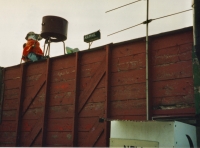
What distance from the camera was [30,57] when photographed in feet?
28.1

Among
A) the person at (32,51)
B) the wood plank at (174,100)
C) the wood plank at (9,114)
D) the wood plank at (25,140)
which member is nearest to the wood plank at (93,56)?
the wood plank at (174,100)

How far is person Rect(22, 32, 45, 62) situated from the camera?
28.2 ft

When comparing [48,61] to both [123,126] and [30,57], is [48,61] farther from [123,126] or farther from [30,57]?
[123,126]

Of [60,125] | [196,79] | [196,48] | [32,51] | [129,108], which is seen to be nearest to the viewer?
[196,48]

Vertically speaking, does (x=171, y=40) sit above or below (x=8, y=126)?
above

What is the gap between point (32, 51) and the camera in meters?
8.72

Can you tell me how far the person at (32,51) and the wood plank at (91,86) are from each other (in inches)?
130

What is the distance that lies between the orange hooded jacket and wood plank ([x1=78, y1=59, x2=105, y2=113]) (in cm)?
350

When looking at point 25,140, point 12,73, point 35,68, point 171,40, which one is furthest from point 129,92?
point 12,73

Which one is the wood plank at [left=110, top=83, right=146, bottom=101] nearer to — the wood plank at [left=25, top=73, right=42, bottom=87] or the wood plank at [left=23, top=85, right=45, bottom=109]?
the wood plank at [left=23, top=85, right=45, bottom=109]

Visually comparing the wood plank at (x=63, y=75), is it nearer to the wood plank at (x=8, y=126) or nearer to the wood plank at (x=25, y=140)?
the wood plank at (x=25, y=140)

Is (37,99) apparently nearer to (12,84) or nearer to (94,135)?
(12,84)

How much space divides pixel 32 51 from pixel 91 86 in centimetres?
372

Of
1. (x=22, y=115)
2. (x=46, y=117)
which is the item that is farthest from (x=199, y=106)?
(x=22, y=115)
